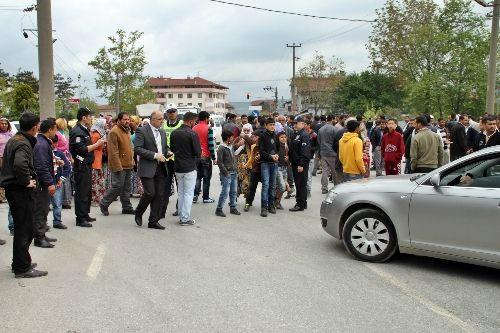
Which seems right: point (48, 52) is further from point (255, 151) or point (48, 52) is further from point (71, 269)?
point (71, 269)

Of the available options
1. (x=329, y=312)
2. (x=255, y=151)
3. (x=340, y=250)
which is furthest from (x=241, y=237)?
(x=329, y=312)

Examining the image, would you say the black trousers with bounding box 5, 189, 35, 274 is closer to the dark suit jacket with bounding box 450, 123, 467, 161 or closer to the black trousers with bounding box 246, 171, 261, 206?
the black trousers with bounding box 246, 171, 261, 206

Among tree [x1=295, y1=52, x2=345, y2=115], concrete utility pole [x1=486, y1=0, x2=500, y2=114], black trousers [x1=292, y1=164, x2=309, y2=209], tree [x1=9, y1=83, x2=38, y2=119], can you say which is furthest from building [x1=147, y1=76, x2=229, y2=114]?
black trousers [x1=292, y1=164, x2=309, y2=209]

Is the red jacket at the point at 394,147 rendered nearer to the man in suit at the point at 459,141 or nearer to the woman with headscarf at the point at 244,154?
the man in suit at the point at 459,141

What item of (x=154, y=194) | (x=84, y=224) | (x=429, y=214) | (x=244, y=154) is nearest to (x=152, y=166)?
(x=154, y=194)

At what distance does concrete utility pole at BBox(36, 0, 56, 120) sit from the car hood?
821 centimetres

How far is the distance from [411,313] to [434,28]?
41.6 meters

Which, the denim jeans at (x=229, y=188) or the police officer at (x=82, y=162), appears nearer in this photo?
the police officer at (x=82, y=162)

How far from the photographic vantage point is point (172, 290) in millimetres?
5105

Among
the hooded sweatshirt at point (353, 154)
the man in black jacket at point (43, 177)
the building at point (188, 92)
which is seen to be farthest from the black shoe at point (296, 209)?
the building at point (188, 92)

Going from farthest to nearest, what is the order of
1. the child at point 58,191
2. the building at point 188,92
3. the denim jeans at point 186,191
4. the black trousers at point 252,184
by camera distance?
1. the building at point 188,92
2. the black trousers at point 252,184
3. the denim jeans at point 186,191
4. the child at point 58,191

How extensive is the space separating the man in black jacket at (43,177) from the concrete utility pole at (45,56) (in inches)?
215

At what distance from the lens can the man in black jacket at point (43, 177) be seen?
6566 millimetres

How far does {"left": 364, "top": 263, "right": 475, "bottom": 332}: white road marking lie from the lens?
4297mm
